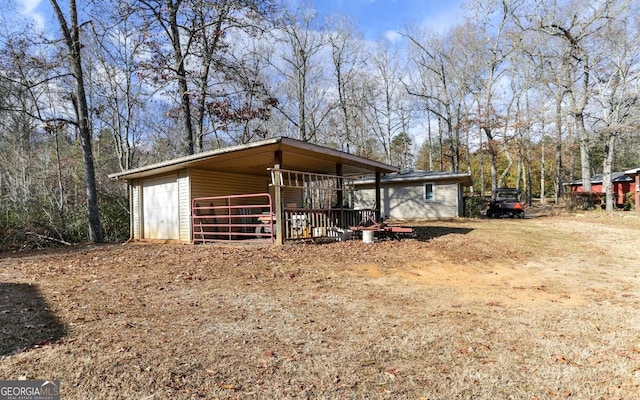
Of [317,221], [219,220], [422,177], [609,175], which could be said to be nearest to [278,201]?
[317,221]

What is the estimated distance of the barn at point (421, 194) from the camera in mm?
19953

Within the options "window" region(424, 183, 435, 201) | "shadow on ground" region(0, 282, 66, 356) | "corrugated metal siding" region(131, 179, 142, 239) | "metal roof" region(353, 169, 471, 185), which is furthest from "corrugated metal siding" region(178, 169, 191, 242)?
"window" region(424, 183, 435, 201)

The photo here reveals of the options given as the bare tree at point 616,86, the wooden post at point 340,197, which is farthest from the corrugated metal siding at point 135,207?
the bare tree at point 616,86

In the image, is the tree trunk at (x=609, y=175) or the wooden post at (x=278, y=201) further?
the tree trunk at (x=609, y=175)

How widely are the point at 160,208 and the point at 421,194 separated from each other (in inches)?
554

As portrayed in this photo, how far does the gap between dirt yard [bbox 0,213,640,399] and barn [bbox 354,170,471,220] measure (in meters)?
12.4

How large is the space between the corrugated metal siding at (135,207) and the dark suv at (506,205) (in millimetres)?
18799

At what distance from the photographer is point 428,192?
67.6 ft

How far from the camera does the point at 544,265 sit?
762 cm

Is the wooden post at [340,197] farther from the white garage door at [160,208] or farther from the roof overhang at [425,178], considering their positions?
the roof overhang at [425,178]

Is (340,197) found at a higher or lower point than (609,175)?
lower

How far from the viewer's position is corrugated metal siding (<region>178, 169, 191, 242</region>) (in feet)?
37.3

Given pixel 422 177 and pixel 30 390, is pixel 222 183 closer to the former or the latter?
pixel 30 390

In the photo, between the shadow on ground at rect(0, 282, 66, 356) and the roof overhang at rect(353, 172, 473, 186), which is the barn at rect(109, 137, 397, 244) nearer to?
the shadow on ground at rect(0, 282, 66, 356)
